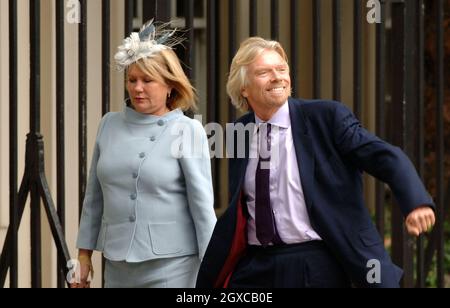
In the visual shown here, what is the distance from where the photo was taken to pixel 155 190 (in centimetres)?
493

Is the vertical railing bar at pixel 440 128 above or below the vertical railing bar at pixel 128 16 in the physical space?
below

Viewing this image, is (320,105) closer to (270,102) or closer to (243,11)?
(270,102)

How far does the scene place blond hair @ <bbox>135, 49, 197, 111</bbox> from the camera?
5.00 metres

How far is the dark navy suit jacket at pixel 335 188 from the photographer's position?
15.0 ft

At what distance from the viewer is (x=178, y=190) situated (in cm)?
497

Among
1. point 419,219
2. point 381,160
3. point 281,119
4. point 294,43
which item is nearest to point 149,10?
point 294,43

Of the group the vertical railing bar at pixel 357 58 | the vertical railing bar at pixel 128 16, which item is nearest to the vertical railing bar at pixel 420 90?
the vertical railing bar at pixel 357 58

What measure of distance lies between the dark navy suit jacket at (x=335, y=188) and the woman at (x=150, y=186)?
25 cm

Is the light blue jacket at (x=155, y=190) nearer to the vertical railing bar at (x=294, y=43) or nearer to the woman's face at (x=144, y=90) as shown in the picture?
the woman's face at (x=144, y=90)

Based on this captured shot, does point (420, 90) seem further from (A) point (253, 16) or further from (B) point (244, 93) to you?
(B) point (244, 93)
